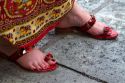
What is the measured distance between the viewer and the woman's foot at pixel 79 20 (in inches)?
56.8

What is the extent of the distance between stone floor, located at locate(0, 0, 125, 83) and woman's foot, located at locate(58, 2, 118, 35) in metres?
0.05

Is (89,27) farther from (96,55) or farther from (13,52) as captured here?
(13,52)

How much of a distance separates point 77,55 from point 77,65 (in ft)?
0.22

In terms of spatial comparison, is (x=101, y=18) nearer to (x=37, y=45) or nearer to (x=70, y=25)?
(x=70, y=25)

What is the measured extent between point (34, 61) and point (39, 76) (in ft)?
0.24

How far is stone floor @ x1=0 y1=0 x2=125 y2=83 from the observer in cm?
124

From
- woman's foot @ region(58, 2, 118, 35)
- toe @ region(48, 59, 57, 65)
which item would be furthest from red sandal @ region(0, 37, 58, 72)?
woman's foot @ region(58, 2, 118, 35)

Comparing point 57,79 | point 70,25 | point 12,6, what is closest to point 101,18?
point 70,25

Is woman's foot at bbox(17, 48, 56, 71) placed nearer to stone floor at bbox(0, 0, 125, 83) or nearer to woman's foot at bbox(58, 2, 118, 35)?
stone floor at bbox(0, 0, 125, 83)

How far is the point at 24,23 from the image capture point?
121 cm

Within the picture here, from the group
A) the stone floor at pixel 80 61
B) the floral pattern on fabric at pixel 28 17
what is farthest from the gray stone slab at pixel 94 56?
the floral pattern on fabric at pixel 28 17

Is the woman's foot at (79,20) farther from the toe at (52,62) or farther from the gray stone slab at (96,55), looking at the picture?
the toe at (52,62)

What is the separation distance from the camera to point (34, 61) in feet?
4.25

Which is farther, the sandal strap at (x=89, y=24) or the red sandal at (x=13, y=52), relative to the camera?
the sandal strap at (x=89, y=24)
